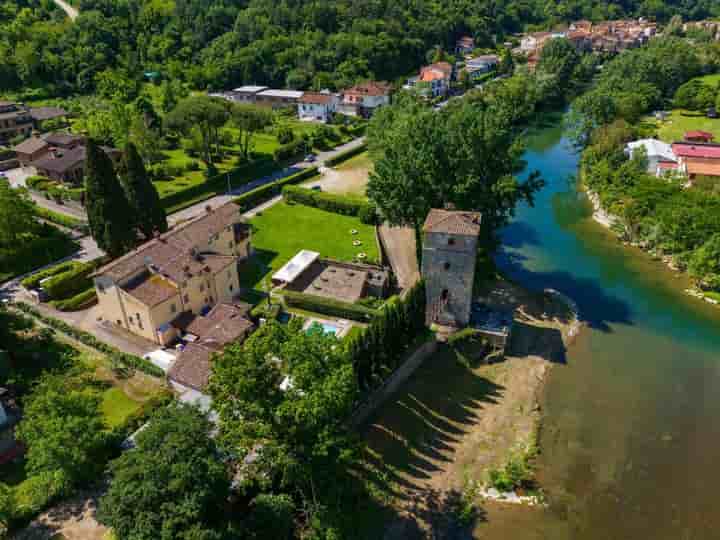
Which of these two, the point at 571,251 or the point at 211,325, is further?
the point at 571,251

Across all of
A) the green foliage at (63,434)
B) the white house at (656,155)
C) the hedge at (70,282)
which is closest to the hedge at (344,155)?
the white house at (656,155)

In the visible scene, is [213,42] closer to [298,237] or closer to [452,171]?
[298,237]

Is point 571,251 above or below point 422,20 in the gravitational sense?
below

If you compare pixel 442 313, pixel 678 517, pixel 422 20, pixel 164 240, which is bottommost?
pixel 678 517

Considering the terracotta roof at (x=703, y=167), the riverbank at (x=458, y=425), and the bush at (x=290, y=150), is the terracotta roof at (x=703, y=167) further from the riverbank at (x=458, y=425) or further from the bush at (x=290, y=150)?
the bush at (x=290, y=150)

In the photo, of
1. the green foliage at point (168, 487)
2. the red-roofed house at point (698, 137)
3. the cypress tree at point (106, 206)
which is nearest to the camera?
the green foliage at point (168, 487)

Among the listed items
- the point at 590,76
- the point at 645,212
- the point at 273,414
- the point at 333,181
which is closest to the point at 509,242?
the point at 645,212

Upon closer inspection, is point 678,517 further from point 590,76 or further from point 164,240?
point 590,76

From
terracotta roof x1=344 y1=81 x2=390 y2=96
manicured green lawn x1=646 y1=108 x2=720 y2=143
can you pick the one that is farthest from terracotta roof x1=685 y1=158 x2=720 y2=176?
terracotta roof x1=344 y1=81 x2=390 y2=96
